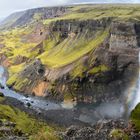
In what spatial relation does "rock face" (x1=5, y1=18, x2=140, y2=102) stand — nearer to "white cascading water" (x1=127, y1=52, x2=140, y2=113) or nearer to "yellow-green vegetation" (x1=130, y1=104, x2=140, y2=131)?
"white cascading water" (x1=127, y1=52, x2=140, y2=113)

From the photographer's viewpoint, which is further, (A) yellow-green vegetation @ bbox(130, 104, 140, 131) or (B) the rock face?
(B) the rock face

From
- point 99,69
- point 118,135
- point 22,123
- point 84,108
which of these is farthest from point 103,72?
point 118,135

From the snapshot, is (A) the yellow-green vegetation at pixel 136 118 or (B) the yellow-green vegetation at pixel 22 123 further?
(B) the yellow-green vegetation at pixel 22 123

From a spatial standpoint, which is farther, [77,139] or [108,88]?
[108,88]

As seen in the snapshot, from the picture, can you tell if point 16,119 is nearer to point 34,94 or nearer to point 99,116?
point 99,116

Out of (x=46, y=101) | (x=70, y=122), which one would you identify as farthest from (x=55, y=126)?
(x=46, y=101)

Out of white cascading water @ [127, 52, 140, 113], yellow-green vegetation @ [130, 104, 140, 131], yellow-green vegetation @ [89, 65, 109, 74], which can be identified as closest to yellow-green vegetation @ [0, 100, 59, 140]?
yellow-green vegetation @ [130, 104, 140, 131]

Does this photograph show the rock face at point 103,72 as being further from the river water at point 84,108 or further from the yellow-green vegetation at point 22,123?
the yellow-green vegetation at point 22,123

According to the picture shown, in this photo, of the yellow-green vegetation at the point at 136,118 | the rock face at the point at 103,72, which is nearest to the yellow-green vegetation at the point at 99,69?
the rock face at the point at 103,72
